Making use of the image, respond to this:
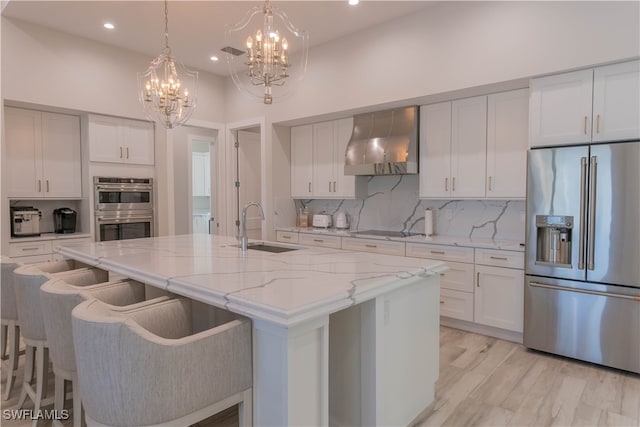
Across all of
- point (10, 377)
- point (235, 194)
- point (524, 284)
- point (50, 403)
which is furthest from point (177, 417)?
point (235, 194)

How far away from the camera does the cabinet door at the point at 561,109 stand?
116 inches

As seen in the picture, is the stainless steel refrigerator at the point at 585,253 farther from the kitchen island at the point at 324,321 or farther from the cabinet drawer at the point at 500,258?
the kitchen island at the point at 324,321

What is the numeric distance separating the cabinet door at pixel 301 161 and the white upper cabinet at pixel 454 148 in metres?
1.67

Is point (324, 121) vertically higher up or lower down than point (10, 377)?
higher up

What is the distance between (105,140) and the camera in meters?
4.66

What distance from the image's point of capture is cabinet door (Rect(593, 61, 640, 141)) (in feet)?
8.96

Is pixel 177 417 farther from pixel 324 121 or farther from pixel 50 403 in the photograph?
pixel 324 121

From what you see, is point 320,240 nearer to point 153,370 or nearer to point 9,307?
point 9,307

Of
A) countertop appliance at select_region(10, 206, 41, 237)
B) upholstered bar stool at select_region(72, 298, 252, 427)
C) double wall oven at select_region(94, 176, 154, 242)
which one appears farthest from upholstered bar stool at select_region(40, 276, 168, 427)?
double wall oven at select_region(94, 176, 154, 242)

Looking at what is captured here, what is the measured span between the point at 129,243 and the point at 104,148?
2.03 meters

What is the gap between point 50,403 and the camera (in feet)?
7.54

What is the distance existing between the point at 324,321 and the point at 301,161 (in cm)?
405

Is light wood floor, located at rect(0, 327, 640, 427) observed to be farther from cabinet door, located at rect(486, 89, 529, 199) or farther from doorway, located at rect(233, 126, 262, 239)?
doorway, located at rect(233, 126, 262, 239)

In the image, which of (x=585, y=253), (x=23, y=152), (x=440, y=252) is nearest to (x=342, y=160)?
(x=440, y=252)
